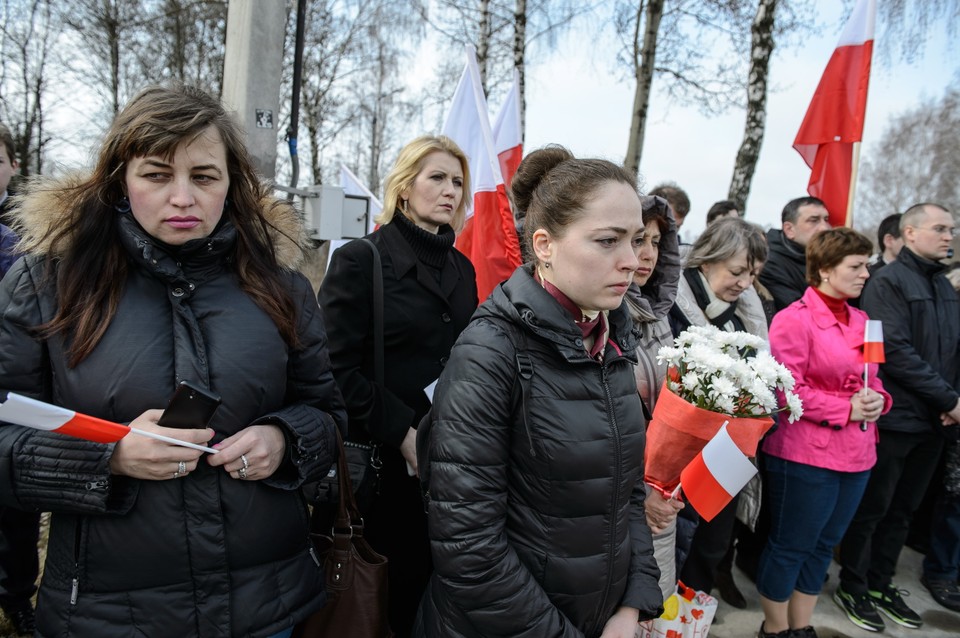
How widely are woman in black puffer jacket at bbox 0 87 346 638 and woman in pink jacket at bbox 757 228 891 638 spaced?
2538mm

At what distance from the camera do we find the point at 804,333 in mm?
3195

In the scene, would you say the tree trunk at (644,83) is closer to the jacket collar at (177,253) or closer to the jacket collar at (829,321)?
the jacket collar at (829,321)

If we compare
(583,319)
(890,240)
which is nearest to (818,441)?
(583,319)

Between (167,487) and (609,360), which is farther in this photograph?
(609,360)

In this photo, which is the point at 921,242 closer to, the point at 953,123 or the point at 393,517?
the point at 393,517

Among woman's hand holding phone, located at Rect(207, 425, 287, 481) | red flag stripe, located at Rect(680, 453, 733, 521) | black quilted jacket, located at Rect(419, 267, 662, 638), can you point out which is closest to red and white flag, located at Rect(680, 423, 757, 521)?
red flag stripe, located at Rect(680, 453, 733, 521)

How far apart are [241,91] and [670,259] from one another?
238 centimetres

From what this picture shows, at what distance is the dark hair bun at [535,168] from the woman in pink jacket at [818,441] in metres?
1.90

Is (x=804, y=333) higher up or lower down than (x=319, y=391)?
higher up

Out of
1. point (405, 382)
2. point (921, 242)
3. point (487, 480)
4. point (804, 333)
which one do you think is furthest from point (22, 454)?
point (921, 242)

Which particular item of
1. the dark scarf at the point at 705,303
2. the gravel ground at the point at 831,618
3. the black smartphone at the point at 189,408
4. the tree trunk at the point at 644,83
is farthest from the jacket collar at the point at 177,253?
the tree trunk at the point at 644,83

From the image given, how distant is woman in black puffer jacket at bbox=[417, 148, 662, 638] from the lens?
1.54 metres

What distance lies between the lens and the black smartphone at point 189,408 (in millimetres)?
1348

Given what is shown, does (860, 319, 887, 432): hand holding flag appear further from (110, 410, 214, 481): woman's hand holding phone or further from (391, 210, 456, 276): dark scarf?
(110, 410, 214, 481): woman's hand holding phone
